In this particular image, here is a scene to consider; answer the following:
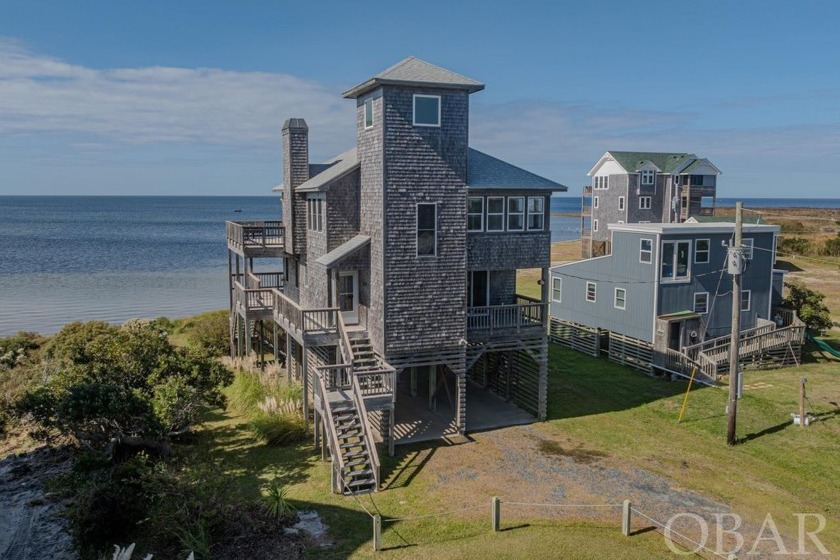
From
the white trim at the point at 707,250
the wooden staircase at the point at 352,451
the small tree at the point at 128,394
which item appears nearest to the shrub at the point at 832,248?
the white trim at the point at 707,250

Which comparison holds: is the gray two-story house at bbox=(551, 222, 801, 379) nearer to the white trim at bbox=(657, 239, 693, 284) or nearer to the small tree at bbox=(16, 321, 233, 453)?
the white trim at bbox=(657, 239, 693, 284)

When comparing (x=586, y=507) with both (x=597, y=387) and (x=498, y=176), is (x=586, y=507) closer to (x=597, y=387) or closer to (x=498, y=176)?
(x=498, y=176)

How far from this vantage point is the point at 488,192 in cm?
1898

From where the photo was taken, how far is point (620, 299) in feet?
92.2

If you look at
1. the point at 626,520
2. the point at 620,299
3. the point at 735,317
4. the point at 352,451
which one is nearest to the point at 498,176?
the point at 735,317

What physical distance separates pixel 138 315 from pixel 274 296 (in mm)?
23195

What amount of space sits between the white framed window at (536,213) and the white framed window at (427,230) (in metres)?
3.20

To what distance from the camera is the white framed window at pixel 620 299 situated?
27794 millimetres

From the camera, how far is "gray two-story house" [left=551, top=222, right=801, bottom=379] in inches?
1025

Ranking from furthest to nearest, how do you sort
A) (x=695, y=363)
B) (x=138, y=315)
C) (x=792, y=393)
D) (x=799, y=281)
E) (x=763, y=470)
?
(x=799, y=281), (x=138, y=315), (x=695, y=363), (x=792, y=393), (x=763, y=470)

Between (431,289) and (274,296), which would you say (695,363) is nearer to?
(431,289)

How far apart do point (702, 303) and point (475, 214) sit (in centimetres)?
1343

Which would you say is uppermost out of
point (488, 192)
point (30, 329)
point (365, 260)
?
point (488, 192)

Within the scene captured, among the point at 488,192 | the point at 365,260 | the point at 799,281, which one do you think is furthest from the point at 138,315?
the point at 799,281
